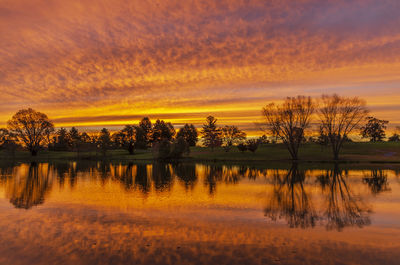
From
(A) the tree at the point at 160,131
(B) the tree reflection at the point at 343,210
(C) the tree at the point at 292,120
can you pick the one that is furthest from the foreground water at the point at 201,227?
(A) the tree at the point at 160,131

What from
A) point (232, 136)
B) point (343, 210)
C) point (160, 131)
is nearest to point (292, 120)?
point (232, 136)

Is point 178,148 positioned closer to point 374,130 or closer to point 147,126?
point 147,126

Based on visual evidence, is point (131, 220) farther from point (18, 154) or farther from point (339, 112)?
point (18, 154)

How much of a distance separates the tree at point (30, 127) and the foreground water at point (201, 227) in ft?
281

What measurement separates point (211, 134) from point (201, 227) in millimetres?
92475

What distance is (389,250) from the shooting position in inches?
482

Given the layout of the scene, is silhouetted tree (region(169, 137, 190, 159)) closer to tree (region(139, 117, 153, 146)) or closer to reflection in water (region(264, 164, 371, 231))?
reflection in water (region(264, 164, 371, 231))

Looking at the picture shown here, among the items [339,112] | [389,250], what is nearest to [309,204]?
[389,250]

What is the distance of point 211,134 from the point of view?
10800cm

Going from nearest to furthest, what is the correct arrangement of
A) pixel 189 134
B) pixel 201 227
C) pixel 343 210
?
1. pixel 201 227
2. pixel 343 210
3. pixel 189 134

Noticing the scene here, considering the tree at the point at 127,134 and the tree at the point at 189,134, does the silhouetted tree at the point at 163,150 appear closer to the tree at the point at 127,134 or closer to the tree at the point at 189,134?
the tree at the point at 127,134

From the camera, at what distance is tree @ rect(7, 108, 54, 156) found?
101 metres

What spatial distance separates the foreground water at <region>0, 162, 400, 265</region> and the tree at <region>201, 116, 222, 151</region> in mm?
77927

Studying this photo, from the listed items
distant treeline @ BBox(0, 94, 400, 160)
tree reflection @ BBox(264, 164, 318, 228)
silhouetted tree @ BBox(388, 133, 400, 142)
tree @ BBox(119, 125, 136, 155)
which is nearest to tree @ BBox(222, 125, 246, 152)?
distant treeline @ BBox(0, 94, 400, 160)
